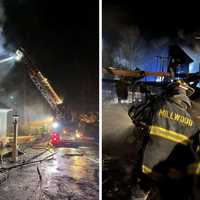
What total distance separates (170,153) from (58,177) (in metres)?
0.66

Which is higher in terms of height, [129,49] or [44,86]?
[129,49]

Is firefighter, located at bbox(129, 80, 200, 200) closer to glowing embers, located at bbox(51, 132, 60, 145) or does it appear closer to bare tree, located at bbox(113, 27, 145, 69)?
bare tree, located at bbox(113, 27, 145, 69)

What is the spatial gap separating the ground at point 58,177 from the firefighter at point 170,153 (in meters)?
0.31

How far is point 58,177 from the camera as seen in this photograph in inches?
79.0

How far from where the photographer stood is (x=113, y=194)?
203 centimetres

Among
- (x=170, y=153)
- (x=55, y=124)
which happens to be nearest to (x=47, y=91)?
(x=55, y=124)

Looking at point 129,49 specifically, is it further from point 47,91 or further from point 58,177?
point 58,177

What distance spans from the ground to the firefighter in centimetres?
31

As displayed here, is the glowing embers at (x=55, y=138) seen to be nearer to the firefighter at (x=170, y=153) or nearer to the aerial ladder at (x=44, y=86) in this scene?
the aerial ladder at (x=44, y=86)

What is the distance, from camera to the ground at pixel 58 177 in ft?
6.37

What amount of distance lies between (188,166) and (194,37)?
0.83 m

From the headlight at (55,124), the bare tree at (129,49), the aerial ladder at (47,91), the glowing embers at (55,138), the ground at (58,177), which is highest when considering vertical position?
the bare tree at (129,49)

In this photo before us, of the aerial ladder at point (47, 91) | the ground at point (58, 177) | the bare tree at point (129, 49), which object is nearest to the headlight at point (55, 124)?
the aerial ladder at point (47, 91)

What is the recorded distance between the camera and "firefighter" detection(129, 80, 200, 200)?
76.7 inches
